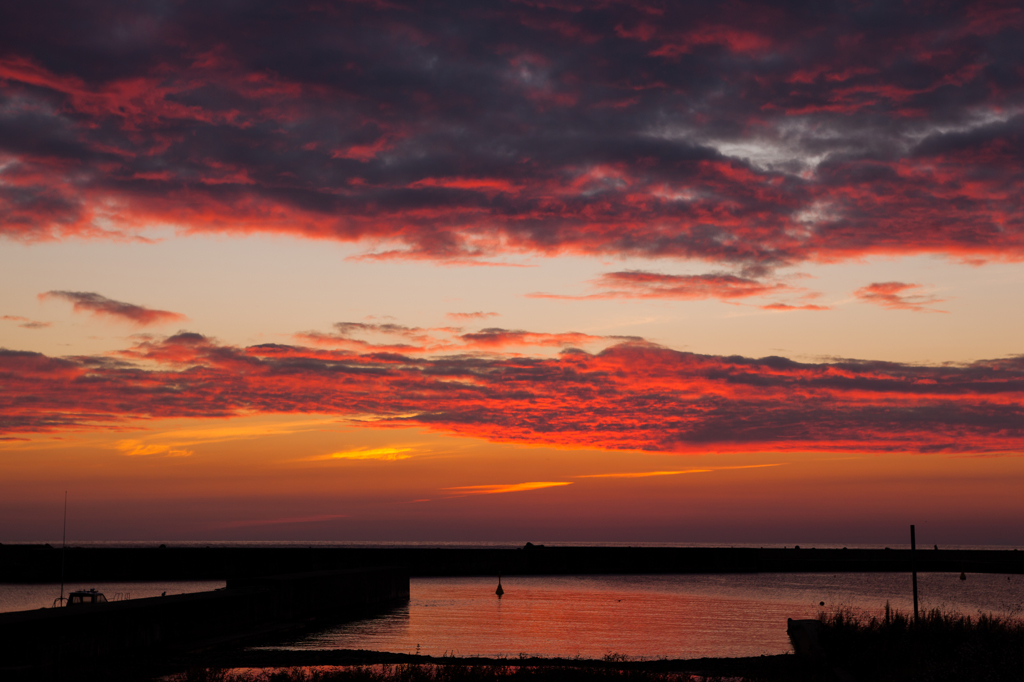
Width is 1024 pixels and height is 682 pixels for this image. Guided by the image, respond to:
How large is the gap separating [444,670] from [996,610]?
1982 inches

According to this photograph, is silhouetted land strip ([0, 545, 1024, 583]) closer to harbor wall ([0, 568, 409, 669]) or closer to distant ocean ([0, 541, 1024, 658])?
distant ocean ([0, 541, 1024, 658])

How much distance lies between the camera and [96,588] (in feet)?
245

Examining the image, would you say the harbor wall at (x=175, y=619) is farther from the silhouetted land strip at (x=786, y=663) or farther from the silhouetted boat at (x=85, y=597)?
the silhouetted land strip at (x=786, y=663)

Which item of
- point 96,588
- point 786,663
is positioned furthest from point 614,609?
point 96,588

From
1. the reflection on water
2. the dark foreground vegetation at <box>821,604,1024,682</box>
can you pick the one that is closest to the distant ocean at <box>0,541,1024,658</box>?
the reflection on water

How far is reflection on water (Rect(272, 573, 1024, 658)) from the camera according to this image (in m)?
37.5

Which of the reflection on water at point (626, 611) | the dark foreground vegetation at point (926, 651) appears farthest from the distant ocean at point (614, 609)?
the dark foreground vegetation at point (926, 651)

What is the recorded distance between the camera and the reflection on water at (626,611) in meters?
37.5

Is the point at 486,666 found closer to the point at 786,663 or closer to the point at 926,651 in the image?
the point at 786,663

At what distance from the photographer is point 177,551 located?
90875 millimetres

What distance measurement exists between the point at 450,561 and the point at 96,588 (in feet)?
128

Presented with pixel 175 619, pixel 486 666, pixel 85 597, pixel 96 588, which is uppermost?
pixel 85 597

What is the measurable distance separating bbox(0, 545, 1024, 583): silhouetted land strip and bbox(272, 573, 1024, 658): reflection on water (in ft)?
23.1

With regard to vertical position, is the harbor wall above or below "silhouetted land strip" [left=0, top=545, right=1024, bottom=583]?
above
